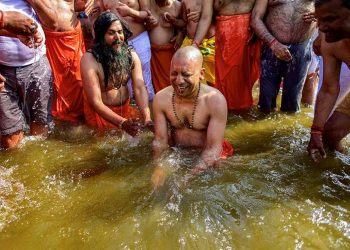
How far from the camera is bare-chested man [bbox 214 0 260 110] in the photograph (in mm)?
4586

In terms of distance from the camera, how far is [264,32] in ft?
14.4

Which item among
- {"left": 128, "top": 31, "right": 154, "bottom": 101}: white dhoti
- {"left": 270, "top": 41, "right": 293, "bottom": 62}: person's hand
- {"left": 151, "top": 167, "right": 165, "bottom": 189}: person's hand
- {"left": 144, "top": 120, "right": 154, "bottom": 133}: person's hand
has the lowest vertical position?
{"left": 151, "top": 167, "right": 165, "bottom": 189}: person's hand

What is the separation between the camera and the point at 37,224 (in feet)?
9.23

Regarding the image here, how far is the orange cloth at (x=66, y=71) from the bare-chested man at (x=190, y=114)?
1.56 meters

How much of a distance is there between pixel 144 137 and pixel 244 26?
1.77 meters

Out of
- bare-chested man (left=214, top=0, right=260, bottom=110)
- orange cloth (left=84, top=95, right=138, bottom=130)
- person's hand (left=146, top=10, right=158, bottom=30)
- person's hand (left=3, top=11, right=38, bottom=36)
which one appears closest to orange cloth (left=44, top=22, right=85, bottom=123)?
orange cloth (left=84, top=95, right=138, bottom=130)

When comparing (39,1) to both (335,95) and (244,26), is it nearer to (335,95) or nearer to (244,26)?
(244,26)

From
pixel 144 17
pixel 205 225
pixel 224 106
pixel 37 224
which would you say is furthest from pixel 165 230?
pixel 144 17

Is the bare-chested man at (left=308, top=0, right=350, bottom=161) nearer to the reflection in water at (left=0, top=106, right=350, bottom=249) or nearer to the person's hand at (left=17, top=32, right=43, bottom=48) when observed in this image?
the reflection in water at (left=0, top=106, right=350, bottom=249)

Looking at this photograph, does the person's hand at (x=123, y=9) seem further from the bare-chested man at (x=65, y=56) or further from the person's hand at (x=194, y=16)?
the person's hand at (x=194, y=16)

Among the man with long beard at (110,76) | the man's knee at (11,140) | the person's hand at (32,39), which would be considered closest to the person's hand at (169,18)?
the man with long beard at (110,76)

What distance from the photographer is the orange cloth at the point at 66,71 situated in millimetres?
4461

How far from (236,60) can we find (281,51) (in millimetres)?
633

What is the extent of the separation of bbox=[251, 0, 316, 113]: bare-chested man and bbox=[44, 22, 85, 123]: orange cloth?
6.83 feet
